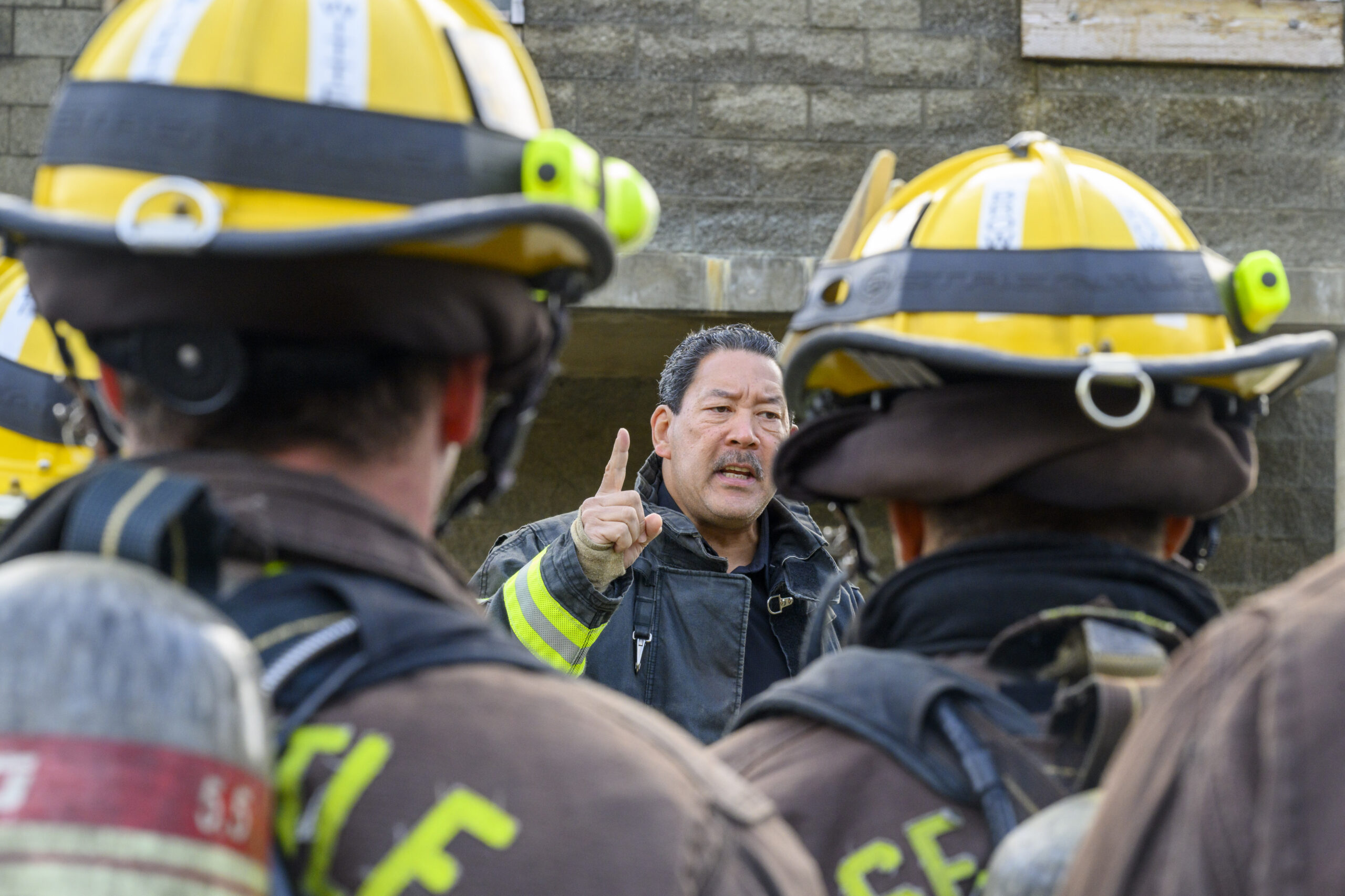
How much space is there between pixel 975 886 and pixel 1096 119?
5.55 metres

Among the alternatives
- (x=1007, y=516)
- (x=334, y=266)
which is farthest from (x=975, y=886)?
(x=334, y=266)

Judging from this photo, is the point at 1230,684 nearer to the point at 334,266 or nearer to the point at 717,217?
the point at 334,266

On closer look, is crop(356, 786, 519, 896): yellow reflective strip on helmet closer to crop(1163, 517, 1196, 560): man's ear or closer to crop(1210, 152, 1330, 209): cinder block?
crop(1163, 517, 1196, 560): man's ear

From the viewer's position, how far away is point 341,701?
1.11 m

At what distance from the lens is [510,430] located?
5.07ft

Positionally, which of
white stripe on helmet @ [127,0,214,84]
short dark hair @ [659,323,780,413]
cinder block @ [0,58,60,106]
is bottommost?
short dark hair @ [659,323,780,413]

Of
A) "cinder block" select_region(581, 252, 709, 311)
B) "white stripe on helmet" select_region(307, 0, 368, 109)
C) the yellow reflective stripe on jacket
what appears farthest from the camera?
"cinder block" select_region(581, 252, 709, 311)

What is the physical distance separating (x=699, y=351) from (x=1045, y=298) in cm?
273

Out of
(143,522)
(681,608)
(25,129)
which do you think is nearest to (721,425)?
(681,608)

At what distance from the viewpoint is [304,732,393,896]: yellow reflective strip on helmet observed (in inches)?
41.2

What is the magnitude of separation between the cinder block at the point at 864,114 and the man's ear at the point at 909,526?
477 centimetres

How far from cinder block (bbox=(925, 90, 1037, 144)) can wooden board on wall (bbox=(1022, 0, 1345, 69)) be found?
22 cm

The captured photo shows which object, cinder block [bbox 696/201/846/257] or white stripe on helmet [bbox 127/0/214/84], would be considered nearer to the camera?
white stripe on helmet [bbox 127/0/214/84]

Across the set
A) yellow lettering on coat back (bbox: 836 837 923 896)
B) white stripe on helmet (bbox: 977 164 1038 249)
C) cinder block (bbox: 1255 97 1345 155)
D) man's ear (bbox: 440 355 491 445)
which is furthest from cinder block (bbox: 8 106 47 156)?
yellow lettering on coat back (bbox: 836 837 923 896)
